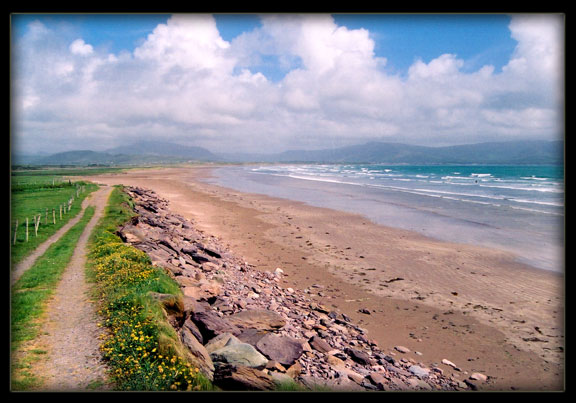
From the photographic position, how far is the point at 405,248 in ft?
68.4

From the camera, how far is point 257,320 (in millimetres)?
9977

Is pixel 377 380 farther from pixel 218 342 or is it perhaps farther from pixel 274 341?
pixel 218 342

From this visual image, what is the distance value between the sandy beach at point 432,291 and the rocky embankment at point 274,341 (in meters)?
0.81

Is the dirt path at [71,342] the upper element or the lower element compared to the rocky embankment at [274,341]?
upper

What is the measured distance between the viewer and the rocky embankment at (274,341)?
7.03 meters

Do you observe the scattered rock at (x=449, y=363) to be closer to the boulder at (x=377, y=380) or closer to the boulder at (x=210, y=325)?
the boulder at (x=377, y=380)

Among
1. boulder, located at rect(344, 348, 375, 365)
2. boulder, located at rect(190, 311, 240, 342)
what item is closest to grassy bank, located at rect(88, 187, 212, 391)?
boulder, located at rect(190, 311, 240, 342)

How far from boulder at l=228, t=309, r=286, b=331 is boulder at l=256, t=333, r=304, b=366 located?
1213mm

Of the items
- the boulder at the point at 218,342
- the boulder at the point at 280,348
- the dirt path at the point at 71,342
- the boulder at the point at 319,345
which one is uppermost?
the dirt path at the point at 71,342

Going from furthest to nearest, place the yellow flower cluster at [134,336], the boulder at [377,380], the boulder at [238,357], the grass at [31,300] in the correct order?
the boulder at [377,380] < the boulder at [238,357] < the grass at [31,300] < the yellow flower cluster at [134,336]

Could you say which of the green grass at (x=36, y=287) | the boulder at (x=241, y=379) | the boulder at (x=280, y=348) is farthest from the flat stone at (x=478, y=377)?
the green grass at (x=36, y=287)

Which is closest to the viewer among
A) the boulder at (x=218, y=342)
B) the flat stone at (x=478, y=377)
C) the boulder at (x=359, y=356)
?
the boulder at (x=218, y=342)

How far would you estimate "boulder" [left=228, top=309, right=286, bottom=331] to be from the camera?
968cm

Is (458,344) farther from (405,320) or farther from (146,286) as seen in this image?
(146,286)
